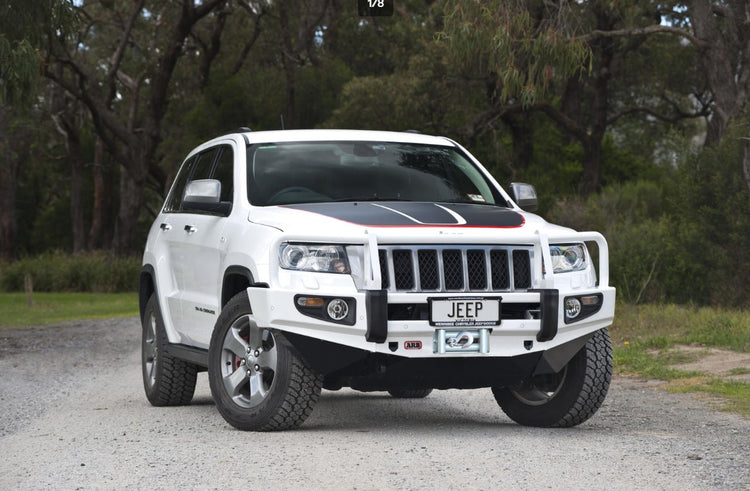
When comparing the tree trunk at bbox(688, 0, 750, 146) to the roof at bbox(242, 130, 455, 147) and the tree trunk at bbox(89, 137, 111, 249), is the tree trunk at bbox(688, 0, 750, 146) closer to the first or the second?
the roof at bbox(242, 130, 455, 147)

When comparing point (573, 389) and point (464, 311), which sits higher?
point (464, 311)

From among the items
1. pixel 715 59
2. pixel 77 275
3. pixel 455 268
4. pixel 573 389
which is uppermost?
pixel 715 59

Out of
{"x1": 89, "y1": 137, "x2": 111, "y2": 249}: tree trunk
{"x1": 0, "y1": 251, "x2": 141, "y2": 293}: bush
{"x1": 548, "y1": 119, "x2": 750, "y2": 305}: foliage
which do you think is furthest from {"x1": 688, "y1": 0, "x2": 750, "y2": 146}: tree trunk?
{"x1": 89, "y1": 137, "x2": 111, "y2": 249}: tree trunk

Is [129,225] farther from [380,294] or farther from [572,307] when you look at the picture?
[380,294]

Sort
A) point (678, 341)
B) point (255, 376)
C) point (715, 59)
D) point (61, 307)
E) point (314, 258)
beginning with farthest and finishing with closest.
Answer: point (61, 307) < point (715, 59) < point (678, 341) < point (255, 376) < point (314, 258)

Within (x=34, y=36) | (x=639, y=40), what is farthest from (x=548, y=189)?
(x=34, y=36)

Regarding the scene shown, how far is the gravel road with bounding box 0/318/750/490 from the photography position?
612 cm

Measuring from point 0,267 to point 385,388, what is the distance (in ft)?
115

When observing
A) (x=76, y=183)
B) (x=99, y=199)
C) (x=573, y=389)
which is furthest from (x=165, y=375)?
(x=99, y=199)

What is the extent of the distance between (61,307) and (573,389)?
2423 cm

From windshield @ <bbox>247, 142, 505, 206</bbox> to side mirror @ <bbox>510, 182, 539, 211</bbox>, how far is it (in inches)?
4.7

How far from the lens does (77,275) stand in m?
37.7

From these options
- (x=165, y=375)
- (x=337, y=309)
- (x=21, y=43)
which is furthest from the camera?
(x=21, y=43)

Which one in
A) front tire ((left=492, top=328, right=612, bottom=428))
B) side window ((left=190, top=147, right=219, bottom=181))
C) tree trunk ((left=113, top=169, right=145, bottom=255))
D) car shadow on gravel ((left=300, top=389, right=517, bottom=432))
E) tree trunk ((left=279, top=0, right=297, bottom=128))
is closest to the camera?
front tire ((left=492, top=328, right=612, bottom=428))
